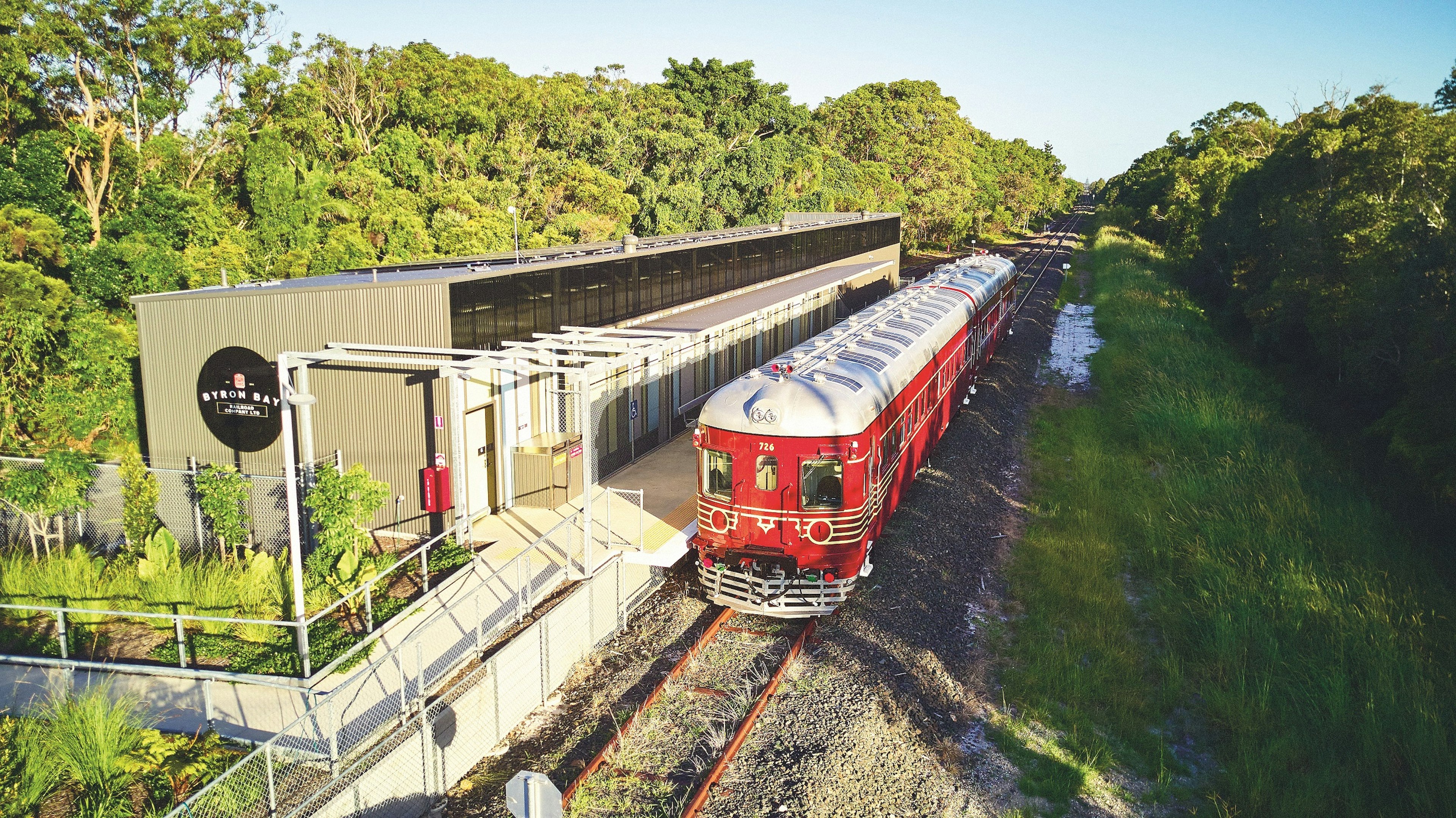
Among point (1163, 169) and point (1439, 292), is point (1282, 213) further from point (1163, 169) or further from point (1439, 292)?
point (1163, 169)

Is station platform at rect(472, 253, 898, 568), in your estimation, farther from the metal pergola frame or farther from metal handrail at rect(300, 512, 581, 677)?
metal handrail at rect(300, 512, 581, 677)

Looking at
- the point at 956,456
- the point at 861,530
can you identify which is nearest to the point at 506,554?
the point at 861,530

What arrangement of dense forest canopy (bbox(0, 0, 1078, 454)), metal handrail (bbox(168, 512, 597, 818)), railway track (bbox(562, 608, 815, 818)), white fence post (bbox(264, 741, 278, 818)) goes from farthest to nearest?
dense forest canopy (bbox(0, 0, 1078, 454)) → railway track (bbox(562, 608, 815, 818)) → white fence post (bbox(264, 741, 278, 818)) → metal handrail (bbox(168, 512, 597, 818))

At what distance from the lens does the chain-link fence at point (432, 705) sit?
8.09 m

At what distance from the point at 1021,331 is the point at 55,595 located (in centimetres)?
3534

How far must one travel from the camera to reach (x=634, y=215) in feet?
158

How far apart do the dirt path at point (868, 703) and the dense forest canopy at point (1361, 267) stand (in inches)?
367

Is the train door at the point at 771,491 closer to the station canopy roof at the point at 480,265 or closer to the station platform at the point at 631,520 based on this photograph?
the station platform at the point at 631,520

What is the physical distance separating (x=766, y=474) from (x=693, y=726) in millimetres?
3564

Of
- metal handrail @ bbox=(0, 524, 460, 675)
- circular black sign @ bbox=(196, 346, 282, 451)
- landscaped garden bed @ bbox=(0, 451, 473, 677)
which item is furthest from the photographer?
circular black sign @ bbox=(196, 346, 282, 451)

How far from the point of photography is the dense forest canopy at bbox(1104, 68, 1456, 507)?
18.2 metres

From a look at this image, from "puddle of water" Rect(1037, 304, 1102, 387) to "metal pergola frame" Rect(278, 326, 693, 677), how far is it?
19.5 m

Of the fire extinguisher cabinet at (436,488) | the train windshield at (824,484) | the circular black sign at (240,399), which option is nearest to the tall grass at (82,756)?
the fire extinguisher cabinet at (436,488)

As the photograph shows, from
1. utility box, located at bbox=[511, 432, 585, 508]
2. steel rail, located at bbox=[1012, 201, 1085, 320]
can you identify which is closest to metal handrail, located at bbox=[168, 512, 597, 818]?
utility box, located at bbox=[511, 432, 585, 508]
